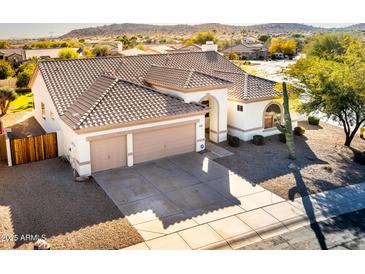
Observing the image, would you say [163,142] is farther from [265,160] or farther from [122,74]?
[122,74]

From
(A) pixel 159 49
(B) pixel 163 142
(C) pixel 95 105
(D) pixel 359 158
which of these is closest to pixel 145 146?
(B) pixel 163 142

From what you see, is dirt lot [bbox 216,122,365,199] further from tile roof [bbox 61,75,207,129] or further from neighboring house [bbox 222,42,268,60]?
neighboring house [bbox 222,42,268,60]

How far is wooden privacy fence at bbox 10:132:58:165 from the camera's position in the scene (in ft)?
65.5

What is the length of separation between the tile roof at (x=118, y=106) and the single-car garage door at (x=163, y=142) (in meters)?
1.00

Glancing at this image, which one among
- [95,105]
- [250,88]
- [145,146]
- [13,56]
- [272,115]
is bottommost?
[145,146]

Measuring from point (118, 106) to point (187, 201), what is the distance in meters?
6.62

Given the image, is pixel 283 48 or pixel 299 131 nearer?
pixel 299 131

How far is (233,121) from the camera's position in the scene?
977 inches

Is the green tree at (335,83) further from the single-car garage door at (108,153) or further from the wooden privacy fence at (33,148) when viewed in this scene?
the wooden privacy fence at (33,148)

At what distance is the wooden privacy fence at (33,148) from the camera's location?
19953 millimetres

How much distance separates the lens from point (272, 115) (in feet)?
82.7

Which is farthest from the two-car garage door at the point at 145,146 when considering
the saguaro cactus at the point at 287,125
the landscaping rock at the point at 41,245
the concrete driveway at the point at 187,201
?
the landscaping rock at the point at 41,245

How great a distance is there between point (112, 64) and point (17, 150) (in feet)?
30.6
